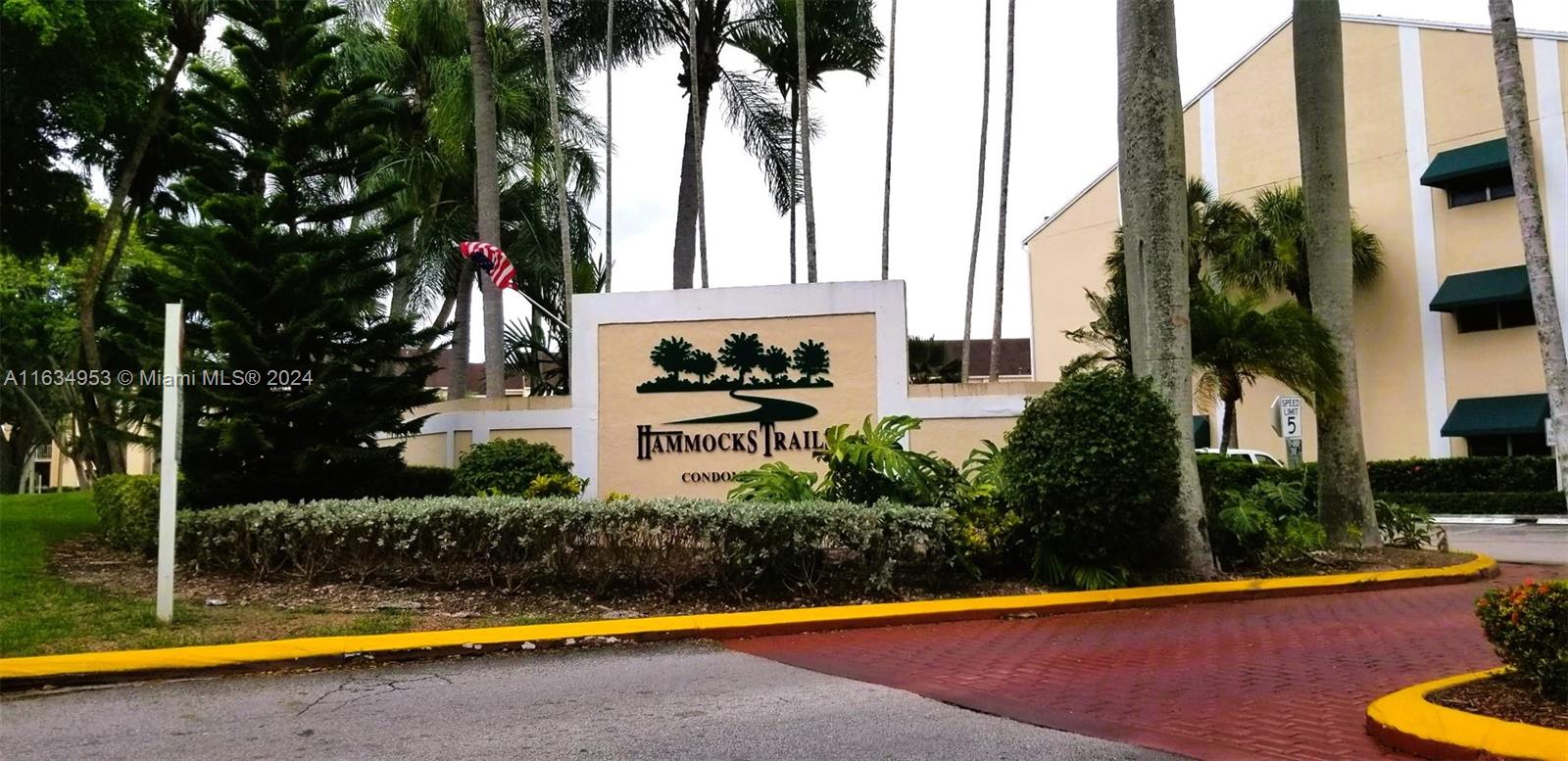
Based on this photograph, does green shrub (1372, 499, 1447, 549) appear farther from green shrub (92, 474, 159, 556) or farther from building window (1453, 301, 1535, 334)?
green shrub (92, 474, 159, 556)

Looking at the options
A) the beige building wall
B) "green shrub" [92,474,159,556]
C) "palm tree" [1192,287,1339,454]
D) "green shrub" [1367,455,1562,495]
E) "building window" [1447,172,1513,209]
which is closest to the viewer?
"green shrub" [92,474,159,556]

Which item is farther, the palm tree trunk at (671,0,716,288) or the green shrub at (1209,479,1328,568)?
the palm tree trunk at (671,0,716,288)

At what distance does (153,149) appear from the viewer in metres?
20.1

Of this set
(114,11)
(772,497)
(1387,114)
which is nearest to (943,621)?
(772,497)

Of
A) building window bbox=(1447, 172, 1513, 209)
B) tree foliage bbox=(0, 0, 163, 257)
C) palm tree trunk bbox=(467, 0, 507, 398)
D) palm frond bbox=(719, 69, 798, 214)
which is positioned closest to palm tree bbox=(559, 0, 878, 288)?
palm frond bbox=(719, 69, 798, 214)

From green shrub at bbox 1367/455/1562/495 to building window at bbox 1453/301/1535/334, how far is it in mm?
3132

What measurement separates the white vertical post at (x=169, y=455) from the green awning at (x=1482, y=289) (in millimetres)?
26106

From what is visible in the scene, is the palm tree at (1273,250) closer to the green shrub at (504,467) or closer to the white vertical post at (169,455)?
the green shrub at (504,467)

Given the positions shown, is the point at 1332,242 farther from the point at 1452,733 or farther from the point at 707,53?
the point at 707,53

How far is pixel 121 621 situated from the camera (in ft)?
29.0

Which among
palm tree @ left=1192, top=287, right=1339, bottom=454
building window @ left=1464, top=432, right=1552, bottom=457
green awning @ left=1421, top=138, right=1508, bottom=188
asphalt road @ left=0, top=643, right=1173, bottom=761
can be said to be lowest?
asphalt road @ left=0, top=643, right=1173, bottom=761

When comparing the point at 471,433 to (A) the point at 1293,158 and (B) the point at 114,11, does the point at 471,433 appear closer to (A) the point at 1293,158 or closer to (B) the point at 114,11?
(B) the point at 114,11

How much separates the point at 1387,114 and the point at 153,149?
27897mm

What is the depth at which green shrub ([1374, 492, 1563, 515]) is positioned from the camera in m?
24.0
